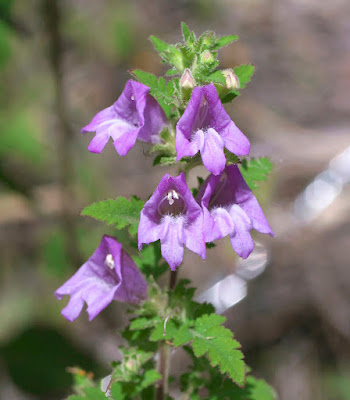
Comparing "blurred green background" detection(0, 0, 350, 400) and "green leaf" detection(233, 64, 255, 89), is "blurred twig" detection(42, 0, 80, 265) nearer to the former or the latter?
"blurred green background" detection(0, 0, 350, 400)

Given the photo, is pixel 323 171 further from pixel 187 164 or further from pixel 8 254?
pixel 187 164

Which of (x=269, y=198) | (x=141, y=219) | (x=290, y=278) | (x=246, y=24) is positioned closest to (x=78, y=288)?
(x=141, y=219)

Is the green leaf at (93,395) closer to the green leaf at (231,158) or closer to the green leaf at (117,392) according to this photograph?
the green leaf at (117,392)

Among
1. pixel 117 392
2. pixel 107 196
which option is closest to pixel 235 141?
pixel 117 392

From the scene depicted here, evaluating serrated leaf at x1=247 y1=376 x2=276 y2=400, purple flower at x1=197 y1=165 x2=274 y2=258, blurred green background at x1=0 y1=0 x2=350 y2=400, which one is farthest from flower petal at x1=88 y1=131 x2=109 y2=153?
blurred green background at x1=0 y1=0 x2=350 y2=400

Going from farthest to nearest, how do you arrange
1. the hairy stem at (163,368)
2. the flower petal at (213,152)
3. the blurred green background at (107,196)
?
1. the blurred green background at (107,196)
2. the hairy stem at (163,368)
3. the flower petal at (213,152)

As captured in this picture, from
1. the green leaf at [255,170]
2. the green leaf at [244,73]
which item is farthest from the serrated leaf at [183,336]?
the green leaf at [244,73]

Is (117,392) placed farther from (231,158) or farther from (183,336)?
(231,158)
